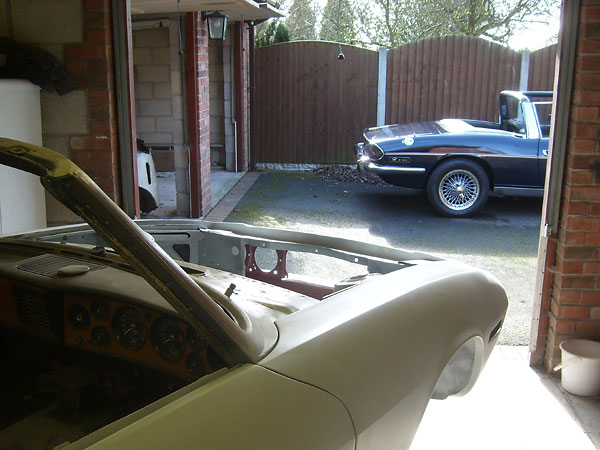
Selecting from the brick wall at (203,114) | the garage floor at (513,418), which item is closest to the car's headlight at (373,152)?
the brick wall at (203,114)

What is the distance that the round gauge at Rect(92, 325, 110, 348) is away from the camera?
2434 millimetres

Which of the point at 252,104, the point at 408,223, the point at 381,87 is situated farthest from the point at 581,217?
the point at 252,104

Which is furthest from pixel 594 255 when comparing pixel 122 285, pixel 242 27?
pixel 242 27

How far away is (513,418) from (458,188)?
19.5ft

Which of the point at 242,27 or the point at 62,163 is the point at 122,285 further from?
the point at 242,27

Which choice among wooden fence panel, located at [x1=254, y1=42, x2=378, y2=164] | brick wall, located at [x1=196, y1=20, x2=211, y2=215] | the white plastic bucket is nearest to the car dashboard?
the white plastic bucket

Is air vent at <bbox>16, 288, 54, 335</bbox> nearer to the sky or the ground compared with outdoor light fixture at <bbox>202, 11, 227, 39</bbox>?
nearer to the ground

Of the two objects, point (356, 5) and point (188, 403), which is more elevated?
point (356, 5)

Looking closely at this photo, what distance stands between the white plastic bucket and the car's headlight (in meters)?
5.59

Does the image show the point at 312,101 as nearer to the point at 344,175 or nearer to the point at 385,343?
the point at 344,175

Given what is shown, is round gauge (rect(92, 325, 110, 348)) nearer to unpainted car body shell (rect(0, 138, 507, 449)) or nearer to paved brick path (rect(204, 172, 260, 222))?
unpainted car body shell (rect(0, 138, 507, 449))

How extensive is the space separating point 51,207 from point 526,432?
3707mm

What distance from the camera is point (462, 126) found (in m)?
9.90

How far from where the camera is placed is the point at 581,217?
423cm
